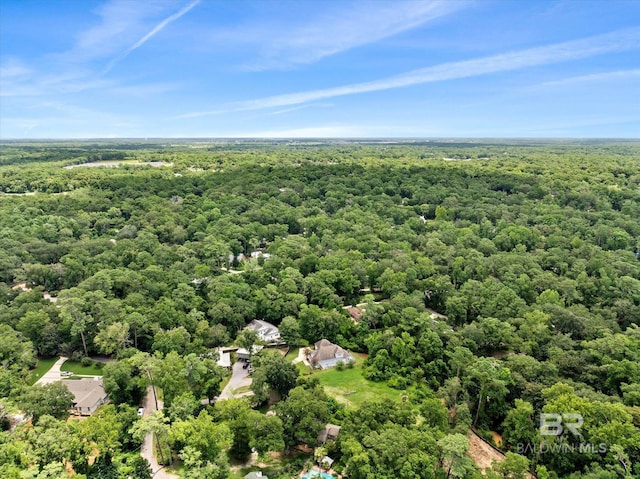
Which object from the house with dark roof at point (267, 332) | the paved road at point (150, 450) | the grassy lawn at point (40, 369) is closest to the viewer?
the paved road at point (150, 450)

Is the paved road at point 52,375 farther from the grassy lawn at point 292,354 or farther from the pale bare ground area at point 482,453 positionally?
the pale bare ground area at point 482,453

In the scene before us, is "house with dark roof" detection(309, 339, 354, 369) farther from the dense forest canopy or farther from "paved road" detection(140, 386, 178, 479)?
"paved road" detection(140, 386, 178, 479)

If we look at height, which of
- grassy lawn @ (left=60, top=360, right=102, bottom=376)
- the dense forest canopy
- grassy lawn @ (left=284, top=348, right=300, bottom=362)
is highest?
the dense forest canopy

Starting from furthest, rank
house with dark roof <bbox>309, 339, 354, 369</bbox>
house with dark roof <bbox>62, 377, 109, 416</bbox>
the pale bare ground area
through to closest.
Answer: house with dark roof <bbox>309, 339, 354, 369</bbox> → house with dark roof <bbox>62, 377, 109, 416</bbox> → the pale bare ground area

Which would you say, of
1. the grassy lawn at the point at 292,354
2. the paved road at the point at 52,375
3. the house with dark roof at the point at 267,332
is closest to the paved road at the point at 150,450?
the paved road at the point at 52,375

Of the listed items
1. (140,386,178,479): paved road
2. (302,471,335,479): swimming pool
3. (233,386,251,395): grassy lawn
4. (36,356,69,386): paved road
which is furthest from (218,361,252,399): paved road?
(36,356,69,386): paved road
